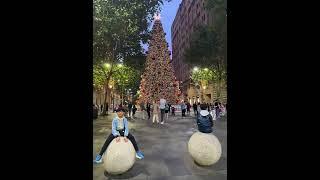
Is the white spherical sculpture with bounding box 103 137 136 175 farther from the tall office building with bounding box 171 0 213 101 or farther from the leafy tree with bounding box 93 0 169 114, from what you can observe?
the tall office building with bounding box 171 0 213 101

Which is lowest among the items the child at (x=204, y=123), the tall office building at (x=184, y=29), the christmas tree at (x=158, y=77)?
the child at (x=204, y=123)

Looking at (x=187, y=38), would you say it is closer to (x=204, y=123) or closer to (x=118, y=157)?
(x=204, y=123)

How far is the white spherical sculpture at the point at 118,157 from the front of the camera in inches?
279

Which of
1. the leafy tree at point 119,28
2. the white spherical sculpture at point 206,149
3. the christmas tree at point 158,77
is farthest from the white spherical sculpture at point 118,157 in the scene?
the christmas tree at point 158,77

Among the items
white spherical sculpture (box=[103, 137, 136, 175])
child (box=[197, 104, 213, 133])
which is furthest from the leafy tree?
white spherical sculpture (box=[103, 137, 136, 175])

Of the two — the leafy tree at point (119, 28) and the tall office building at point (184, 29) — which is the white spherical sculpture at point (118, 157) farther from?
the tall office building at point (184, 29)

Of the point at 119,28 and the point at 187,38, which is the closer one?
the point at 119,28

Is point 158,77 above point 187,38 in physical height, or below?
below

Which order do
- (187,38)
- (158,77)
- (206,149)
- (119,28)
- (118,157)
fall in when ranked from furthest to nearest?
1. (187,38)
2. (158,77)
3. (119,28)
4. (206,149)
5. (118,157)

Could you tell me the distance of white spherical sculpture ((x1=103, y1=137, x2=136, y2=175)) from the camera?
7.09m

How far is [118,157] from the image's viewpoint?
23.3ft

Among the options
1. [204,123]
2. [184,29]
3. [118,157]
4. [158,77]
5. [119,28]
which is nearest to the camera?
[118,157]

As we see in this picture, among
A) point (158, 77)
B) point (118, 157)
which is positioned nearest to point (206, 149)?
point (118, 157)
